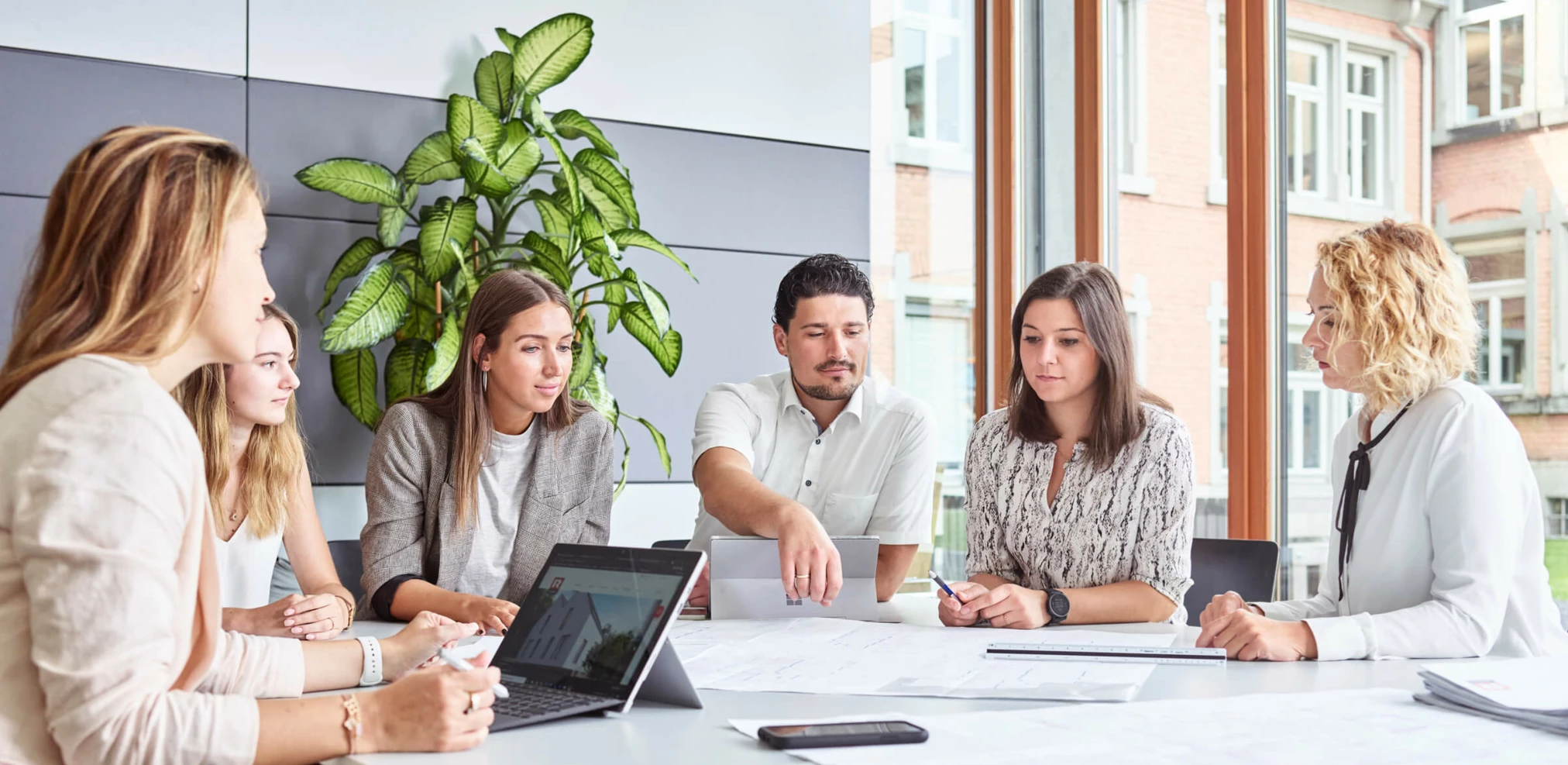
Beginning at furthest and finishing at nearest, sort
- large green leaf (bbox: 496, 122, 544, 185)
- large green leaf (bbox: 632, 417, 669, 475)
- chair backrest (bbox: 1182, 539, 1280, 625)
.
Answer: large green leaf (bbox: 632, 417, 669, 475), large green leaf (bbox: 496, 122, 544, 185), chair backrest (bbox: 1182, 539, 1280, 625)

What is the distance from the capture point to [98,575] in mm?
1106

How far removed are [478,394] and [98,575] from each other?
1634mm

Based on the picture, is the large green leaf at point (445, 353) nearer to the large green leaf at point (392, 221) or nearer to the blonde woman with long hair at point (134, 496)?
the large green leaf at point (392, 221)

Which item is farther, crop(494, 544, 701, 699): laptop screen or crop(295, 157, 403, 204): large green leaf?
crop(295, 157, 403, 204): large green leaf

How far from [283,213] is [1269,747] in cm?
325

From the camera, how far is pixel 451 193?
394cm

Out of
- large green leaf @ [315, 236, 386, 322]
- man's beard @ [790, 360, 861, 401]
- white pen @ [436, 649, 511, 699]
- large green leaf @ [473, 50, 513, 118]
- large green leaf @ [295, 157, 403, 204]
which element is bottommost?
white pen @ [436, 649, 511, 699]

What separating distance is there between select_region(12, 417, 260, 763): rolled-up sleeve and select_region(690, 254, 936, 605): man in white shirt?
1.54 m

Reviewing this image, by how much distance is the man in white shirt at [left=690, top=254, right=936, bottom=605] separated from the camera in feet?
9.07

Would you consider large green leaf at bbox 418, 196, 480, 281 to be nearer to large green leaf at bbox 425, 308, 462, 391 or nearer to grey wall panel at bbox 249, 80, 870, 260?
large green leaf at bbox 425, 308, 462, 391

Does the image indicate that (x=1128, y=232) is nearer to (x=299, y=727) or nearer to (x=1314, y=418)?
(x=1314, y=418)

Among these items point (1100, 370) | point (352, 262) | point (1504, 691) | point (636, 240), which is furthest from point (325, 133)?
point (1504, 691)

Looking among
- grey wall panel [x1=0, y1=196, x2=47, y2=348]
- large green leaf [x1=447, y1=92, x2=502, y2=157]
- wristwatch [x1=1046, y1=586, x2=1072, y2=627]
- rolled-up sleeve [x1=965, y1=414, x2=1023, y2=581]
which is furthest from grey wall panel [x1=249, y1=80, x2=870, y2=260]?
wristwatch [x1=1046, y1=586, x2=1072, y2=627]

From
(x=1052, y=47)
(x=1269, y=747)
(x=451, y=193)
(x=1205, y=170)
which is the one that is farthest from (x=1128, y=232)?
(x=1269, y=747)
